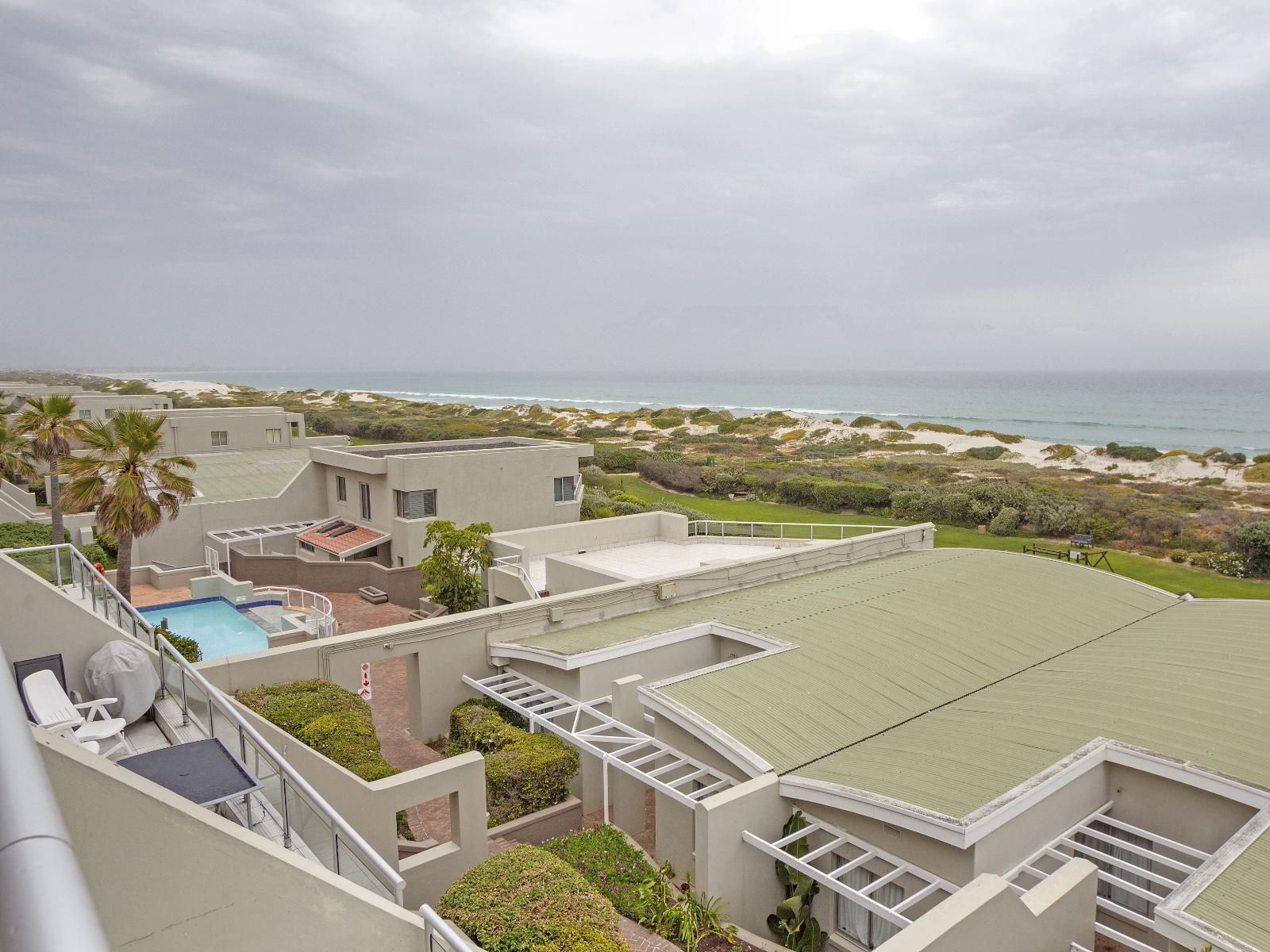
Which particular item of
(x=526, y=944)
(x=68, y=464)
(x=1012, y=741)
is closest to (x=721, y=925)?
(x=526, y=944)

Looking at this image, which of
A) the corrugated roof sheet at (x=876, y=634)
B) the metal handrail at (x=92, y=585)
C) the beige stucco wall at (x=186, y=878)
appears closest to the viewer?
the beige stucco wall at (x=186, y=878)

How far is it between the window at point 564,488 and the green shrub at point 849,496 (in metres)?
21.0

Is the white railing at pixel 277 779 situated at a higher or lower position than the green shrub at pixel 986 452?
higher

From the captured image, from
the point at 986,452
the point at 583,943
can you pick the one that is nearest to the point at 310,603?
the point at 583,943

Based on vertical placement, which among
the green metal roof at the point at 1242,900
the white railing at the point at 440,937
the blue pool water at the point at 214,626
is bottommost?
the blue pool water at the point at 214,626

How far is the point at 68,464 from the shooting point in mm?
22484

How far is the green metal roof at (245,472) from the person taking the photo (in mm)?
36531

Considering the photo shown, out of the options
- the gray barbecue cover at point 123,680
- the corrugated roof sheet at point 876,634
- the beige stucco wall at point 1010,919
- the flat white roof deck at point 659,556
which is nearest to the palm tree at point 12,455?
the flat white roof deck at point 659,556

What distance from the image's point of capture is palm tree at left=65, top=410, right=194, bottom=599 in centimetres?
2189

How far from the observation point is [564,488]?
35.6 metres

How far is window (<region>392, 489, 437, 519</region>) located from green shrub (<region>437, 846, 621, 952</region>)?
2226 centimetres

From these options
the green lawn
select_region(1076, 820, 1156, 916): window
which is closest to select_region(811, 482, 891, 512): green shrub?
the green lawn

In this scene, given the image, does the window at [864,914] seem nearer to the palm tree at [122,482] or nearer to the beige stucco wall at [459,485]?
the palm tree at [122,482]

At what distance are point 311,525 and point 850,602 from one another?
24.5m
